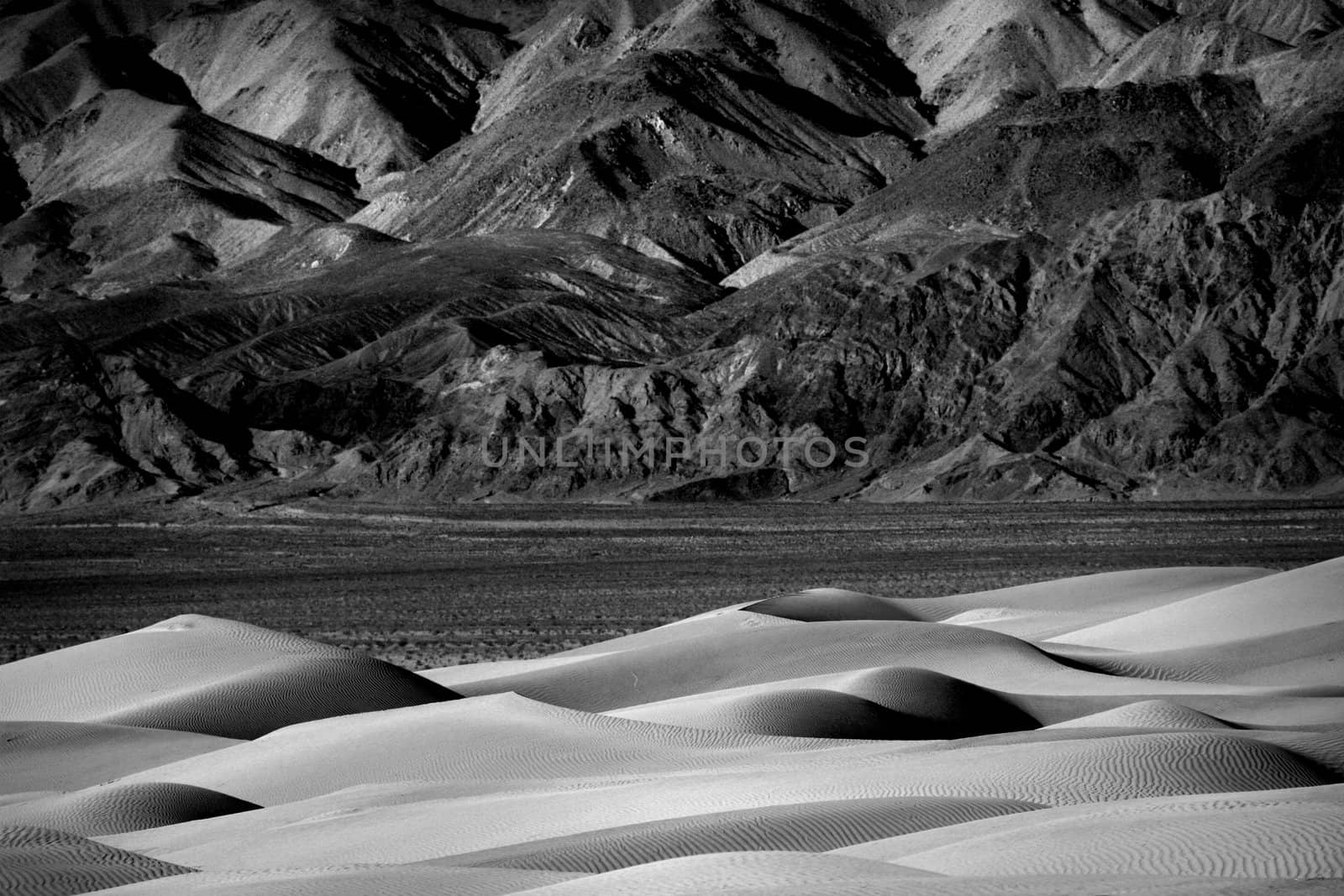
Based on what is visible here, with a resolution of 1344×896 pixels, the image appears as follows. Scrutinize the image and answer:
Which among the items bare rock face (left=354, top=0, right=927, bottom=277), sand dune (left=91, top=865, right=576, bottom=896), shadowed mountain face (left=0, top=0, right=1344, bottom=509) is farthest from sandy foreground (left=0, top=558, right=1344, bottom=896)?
bare rock face (left=354, top=0, right=927, bottom=277)

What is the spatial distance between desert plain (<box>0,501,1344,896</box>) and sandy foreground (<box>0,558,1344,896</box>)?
44 mm

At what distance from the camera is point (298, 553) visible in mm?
65500

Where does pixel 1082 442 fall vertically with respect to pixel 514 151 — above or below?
below

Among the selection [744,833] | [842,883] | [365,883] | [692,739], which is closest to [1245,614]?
[692,739]

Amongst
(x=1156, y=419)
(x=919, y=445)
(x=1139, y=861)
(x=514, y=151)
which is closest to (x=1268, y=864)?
(x=1139, y=861)

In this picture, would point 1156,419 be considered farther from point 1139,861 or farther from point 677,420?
point 1139,861

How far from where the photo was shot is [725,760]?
14.5m

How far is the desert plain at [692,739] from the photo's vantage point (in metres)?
7.64

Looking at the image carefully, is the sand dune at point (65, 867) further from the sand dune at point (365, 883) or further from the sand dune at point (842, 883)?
the sand dune at point (842, 883)

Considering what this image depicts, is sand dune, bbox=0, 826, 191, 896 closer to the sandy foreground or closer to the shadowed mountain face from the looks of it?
the sandy foreground

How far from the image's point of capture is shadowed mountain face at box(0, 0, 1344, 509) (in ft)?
298

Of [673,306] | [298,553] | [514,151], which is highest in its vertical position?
[514,151]

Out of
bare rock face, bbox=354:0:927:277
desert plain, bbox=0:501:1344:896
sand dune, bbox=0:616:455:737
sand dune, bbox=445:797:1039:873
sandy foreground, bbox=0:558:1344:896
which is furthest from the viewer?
bare rock face, bbox=354:0:927:277

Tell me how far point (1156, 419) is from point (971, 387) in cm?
1238
